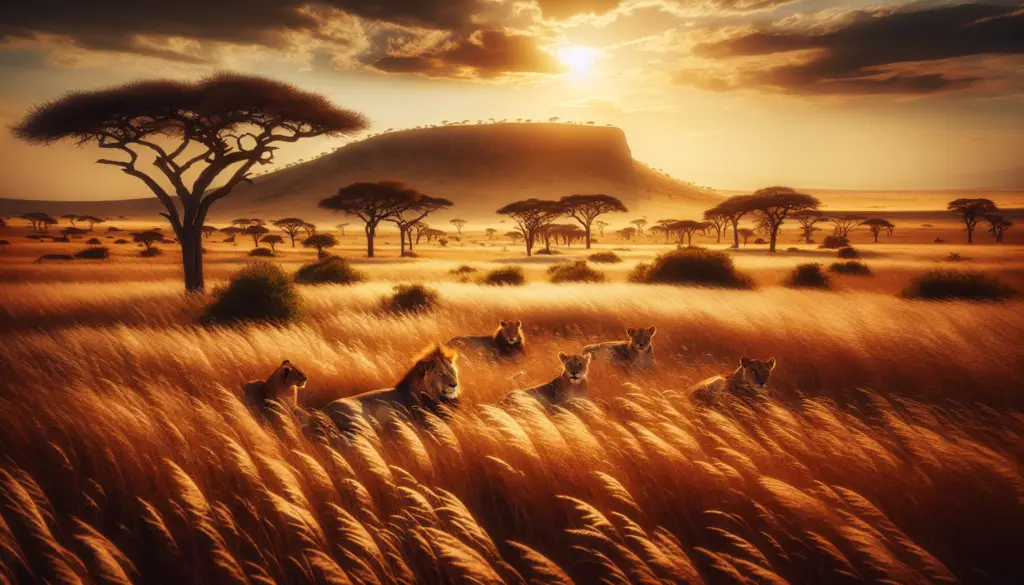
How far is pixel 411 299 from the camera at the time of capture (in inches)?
624

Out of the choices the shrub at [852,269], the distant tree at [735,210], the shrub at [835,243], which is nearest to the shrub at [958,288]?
the shrub at [852,269]

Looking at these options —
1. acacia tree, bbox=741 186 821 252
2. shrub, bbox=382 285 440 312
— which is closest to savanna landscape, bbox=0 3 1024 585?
shrub, bbox=382 285 440 312

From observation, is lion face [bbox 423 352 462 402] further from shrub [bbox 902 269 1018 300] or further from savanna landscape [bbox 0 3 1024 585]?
shrub [bbox 902 269 1018 300]

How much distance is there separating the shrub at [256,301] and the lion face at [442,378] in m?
8.21

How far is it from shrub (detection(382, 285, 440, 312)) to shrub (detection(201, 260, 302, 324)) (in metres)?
3.07

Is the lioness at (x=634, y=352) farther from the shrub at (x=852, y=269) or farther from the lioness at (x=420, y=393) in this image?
the shrub at (x=852, y=269)

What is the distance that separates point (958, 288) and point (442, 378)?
1941 cm

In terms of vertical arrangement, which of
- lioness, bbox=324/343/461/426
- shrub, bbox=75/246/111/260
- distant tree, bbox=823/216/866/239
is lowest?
lioness, bbox=324/343/461/426

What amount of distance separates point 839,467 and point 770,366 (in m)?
2.90

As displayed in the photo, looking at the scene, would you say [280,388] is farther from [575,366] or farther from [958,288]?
Result: [958,288]

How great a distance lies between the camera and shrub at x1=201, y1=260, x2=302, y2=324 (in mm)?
12656

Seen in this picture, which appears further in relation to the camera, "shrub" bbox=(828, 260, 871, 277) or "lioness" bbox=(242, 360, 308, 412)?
"shrub" bbox=(828, 260, 871, 277)

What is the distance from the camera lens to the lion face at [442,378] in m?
5.34

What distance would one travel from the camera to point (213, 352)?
7.97 meters
